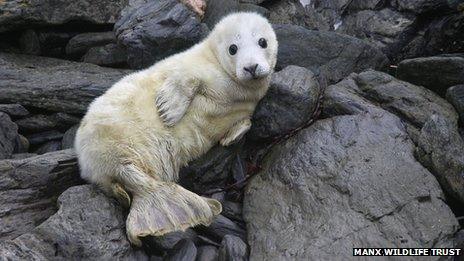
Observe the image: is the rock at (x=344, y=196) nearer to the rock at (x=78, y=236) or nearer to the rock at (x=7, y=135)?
the rock at (x=78, y=236)

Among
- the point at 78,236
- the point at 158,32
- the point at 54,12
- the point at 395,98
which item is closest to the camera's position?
the point at 78,236

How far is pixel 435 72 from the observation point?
5.29 m

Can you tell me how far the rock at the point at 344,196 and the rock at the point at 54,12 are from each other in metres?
3.10

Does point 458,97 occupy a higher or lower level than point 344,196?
higher

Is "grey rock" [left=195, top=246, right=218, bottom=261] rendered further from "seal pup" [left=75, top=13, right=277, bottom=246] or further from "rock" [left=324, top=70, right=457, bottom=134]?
"rock" [left=324, top=70, right=457, bottom=134]

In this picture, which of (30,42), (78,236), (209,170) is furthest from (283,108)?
(30,42)

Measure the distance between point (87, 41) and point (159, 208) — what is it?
335cm

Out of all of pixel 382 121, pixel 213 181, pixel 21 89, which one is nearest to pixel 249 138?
pixel 213 181

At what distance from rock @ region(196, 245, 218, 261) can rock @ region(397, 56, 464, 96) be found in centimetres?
274

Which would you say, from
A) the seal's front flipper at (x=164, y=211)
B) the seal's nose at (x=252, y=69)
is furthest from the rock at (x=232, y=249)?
the seal's nose at (x=252, y=69)

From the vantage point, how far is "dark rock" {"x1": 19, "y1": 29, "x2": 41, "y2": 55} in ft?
21.7

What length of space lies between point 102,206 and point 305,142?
1830mm

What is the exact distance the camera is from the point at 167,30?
5.99 metres

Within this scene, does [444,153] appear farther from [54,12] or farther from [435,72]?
[54,12]
